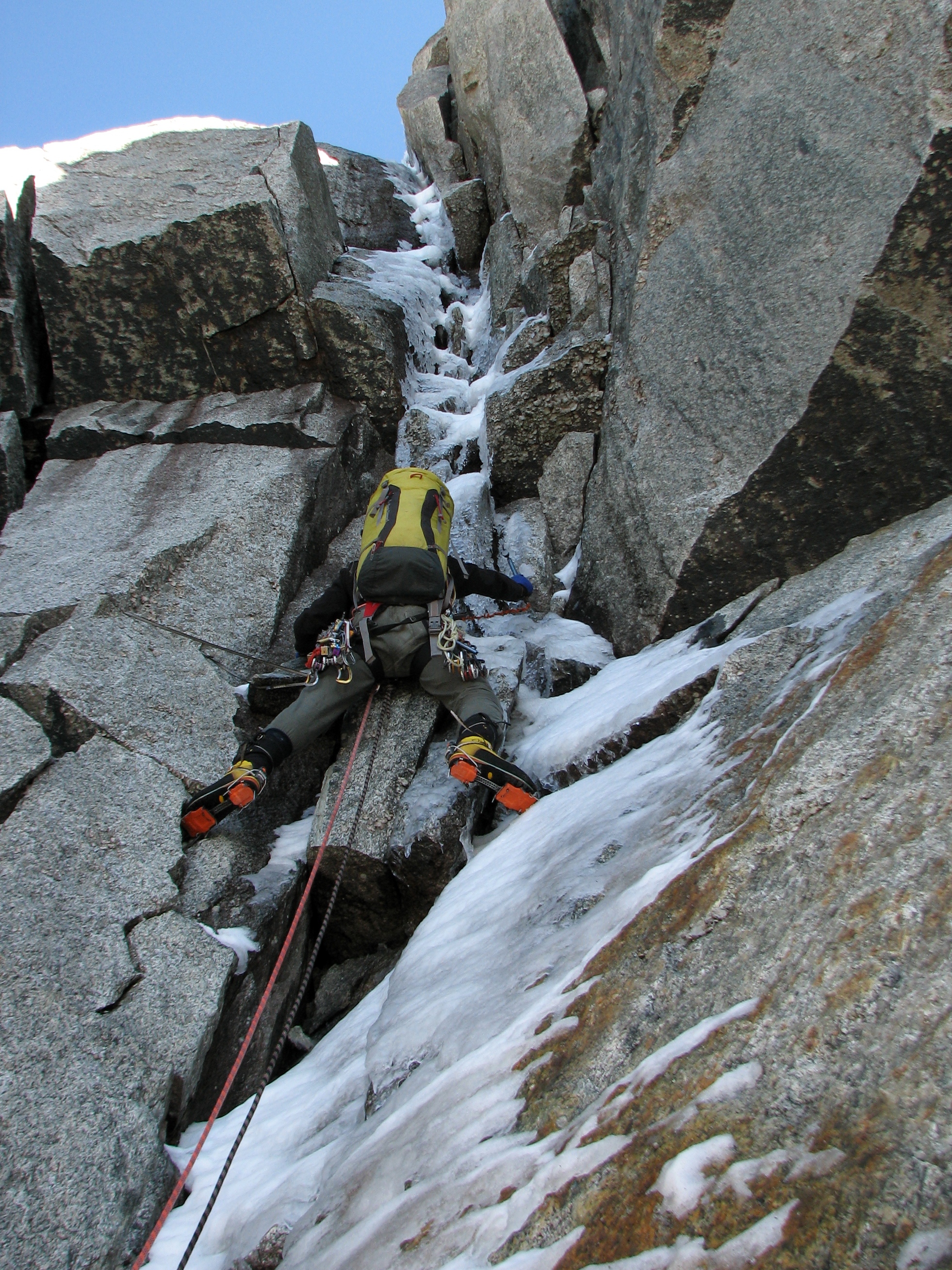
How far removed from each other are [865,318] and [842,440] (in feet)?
2.15

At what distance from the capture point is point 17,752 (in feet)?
14.4

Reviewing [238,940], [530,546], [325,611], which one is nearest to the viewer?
[238,940]

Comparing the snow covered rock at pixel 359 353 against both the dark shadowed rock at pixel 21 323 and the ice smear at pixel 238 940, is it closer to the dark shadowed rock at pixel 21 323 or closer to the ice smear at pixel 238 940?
the dark shadowed rock at pixel 21 323

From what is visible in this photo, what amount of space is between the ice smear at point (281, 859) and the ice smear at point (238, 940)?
0.21m

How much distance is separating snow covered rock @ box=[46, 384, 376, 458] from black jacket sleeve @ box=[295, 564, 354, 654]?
243cm

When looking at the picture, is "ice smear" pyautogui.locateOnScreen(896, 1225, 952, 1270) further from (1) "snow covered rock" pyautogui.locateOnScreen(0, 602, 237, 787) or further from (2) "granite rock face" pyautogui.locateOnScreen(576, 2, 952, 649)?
(1) "snow covered rock" pyautogui.locateOnScreen(0, 602, 237, 787)

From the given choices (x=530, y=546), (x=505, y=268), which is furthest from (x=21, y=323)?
(x=505, y=268)

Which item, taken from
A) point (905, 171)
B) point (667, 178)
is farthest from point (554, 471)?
point (905, 171)

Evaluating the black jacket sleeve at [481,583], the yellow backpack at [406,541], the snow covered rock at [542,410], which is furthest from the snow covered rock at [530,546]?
the yellow backpack at [406,541]

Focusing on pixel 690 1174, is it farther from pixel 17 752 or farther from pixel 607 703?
pixel 17 752

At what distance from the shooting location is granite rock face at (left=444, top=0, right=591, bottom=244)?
9.60 meters

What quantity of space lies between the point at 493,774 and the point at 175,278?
20.8ft

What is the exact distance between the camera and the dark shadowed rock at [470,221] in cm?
1252

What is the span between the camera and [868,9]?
4.37 meters
